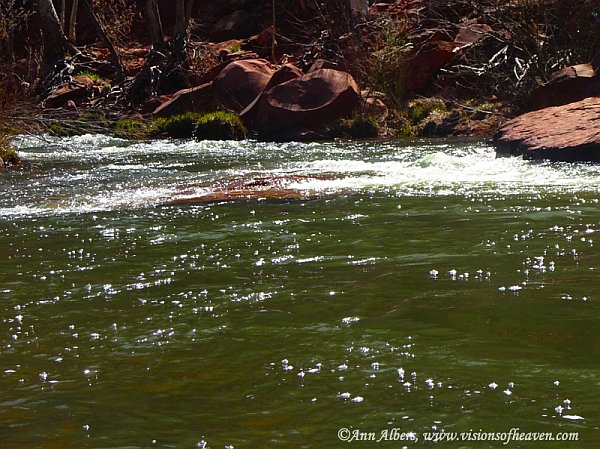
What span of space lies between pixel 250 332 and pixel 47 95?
75.3 ft

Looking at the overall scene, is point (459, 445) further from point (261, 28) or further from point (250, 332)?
point (261, 28)

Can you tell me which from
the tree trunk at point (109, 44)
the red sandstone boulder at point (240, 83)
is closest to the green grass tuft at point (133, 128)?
the red sandstone boulder at point (240, 83)

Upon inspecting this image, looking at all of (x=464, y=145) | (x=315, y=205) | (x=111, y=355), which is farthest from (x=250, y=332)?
(x=464, y=145)

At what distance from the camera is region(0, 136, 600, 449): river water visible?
147 inches

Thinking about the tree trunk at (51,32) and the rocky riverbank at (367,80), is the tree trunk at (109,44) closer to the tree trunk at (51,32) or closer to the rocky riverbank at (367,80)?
the rocky riverbank at (367,80)

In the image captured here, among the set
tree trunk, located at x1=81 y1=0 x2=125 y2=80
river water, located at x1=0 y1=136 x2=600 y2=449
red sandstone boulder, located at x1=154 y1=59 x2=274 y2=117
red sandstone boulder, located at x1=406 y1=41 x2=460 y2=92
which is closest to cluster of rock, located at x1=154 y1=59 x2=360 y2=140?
red sandstone boulder, located at x1=154 y1=59 x2=274 y2=117

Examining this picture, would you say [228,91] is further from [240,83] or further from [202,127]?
[202,127]

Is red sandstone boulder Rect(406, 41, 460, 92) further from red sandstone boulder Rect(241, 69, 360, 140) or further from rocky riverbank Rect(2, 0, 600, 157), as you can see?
red sandstone boulder Rect(241, 69, 360, 140)

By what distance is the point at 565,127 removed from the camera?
1338 centimetres

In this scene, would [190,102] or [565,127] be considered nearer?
[565,127]

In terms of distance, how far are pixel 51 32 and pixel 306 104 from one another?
11.7 m

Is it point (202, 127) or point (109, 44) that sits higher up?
point (109, 44)

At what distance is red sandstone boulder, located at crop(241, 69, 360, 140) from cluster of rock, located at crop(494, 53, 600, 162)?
4632 mm

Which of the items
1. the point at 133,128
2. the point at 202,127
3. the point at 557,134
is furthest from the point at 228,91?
the point at 557,134
